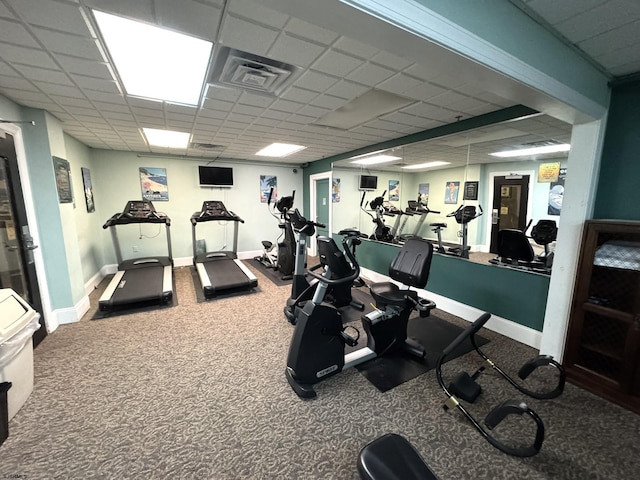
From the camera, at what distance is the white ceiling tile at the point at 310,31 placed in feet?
4.90

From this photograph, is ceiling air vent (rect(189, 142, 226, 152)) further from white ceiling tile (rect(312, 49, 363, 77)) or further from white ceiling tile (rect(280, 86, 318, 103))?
white ceiling tile (rect(312, 49, 363, 77))

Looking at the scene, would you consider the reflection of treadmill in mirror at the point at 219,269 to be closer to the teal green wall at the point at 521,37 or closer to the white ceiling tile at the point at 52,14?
the white ceiling tile at the point at 52,14

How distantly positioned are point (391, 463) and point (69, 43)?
308cm

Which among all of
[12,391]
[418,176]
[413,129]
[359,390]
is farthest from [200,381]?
[418,176]

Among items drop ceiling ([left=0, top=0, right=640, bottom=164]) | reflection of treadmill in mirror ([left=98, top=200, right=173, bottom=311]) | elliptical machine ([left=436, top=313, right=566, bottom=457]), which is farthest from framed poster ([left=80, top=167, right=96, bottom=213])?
elliptical machine ([left=436, top=313, right=566, bottom=457])

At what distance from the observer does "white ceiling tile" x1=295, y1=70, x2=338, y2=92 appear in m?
2.10

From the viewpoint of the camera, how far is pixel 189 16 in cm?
144

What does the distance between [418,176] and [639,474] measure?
13.7 ft

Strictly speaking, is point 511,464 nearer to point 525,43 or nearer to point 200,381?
point 200,381

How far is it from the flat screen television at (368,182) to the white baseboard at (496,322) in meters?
2.78

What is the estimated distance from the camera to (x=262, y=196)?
264 inches

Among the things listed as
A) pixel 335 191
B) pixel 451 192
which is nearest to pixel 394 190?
pixel 451 192

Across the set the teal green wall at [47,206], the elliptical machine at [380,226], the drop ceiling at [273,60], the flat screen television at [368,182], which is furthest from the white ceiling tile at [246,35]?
the flat screen television at [368,182]

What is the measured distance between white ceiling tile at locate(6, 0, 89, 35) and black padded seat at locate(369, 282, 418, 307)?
2724 millimetres
